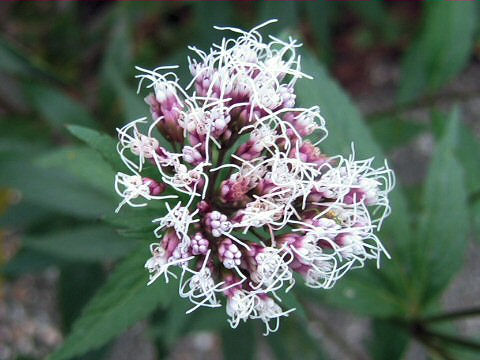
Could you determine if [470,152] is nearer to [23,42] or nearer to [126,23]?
[126,23]

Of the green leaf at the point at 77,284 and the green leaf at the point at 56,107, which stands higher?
the green leaf at the point at 56,107

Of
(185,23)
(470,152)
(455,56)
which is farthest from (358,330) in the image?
(185,23)

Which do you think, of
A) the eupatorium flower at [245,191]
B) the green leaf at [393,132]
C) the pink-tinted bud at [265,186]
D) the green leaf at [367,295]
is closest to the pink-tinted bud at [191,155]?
Result: the eupatorium flower at [245,191]

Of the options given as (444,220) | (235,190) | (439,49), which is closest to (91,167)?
(235,190)

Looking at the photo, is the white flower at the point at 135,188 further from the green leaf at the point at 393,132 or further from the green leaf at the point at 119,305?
the green leaf at the point at 393,132

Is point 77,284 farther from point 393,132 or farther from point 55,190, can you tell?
point 393,132

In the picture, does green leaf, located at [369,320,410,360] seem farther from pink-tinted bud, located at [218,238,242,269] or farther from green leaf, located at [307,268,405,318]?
pink-tinted bud, located at [218,238,242,269]

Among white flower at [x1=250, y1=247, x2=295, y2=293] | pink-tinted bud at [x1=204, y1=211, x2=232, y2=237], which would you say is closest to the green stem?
white flower at [x1=250, y1=247, x2=295, y2=293]
